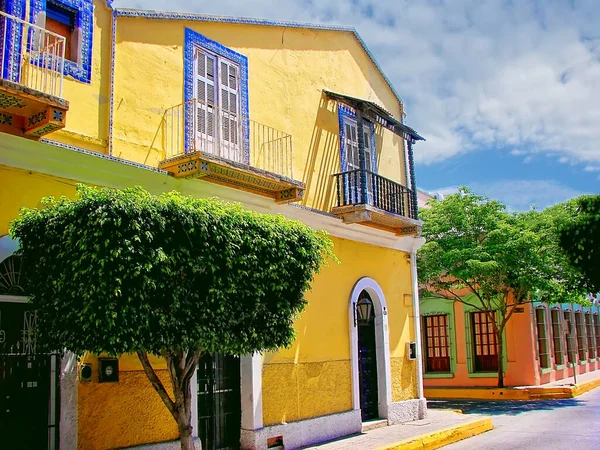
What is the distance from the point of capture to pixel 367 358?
13508 millimetres

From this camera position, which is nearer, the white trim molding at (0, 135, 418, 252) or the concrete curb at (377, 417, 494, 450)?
the white trim molding at (0, 135, 418, 252)

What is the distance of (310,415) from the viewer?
37.6 ft

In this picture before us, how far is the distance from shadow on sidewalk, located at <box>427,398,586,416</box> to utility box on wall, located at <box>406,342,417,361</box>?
9.20 feet

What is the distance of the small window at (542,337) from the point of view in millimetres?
22875

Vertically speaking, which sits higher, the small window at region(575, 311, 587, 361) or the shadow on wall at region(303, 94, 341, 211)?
the shadow on wall at region(303, 94, 341, 211)

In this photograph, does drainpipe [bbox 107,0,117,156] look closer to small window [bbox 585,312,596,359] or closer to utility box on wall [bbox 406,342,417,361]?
utility box on wall [bbox 406,342,417,361]

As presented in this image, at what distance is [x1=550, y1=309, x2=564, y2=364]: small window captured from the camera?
969 inches

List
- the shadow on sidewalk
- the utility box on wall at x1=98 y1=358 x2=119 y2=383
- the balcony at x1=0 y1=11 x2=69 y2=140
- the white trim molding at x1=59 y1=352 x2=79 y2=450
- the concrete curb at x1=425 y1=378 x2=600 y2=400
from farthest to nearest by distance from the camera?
the concrete curb at x1=425 y1=378 x2=600 y2=400
the shadow on sidewalk
the utility box on wall at x1=98 y1=358 x2=119 y2=383
the white trim molding at x1=59 y1=352 x2=79 y2=450
the balcony at x1=0 y1=11 x2=69 y2=140

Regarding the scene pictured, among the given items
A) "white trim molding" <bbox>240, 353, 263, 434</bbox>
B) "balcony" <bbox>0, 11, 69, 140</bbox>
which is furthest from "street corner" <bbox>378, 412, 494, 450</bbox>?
"balcony" <bbox>0, 11, 69, 140</bbox>

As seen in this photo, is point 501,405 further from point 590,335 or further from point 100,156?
point 590,335

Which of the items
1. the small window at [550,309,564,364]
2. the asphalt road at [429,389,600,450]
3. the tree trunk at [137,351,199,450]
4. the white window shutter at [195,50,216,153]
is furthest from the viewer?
the small window at [550,309,564,364]

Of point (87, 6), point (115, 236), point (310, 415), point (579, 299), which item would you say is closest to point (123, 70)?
point (87, 6)

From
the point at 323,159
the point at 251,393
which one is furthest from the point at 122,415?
the point at 323,159

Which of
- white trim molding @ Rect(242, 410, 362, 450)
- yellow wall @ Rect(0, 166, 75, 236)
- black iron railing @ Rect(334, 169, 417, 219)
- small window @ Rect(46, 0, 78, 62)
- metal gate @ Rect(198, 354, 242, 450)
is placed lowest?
white trim molding @ Rect(242, 410, 362, 450)
